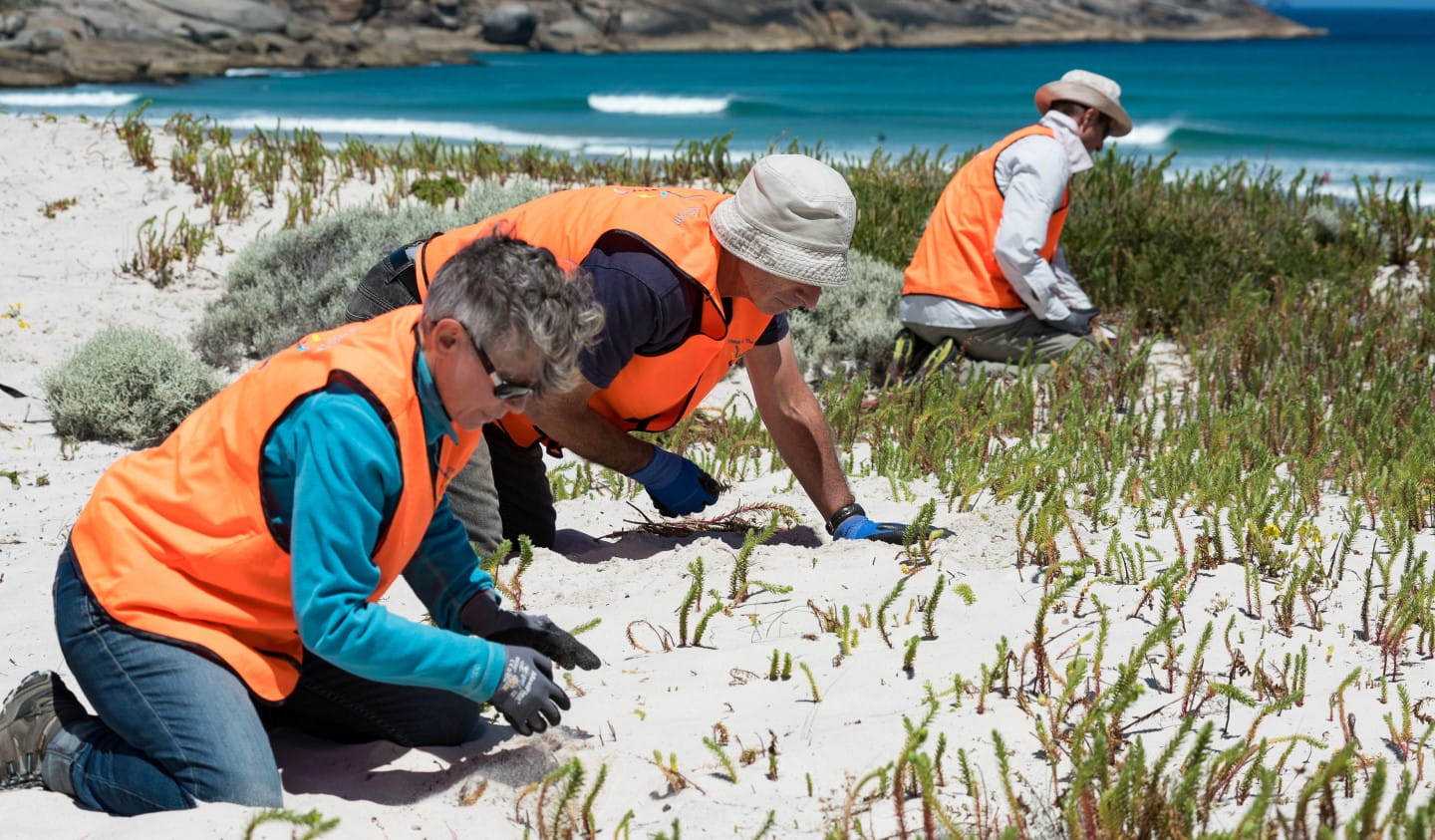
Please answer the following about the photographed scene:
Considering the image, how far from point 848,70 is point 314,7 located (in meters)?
24.1

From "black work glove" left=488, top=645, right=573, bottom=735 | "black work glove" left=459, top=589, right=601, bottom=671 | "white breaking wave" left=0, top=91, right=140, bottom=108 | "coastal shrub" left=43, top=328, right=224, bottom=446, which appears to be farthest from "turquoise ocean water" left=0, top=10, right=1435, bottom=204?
"black work glove" left=488, top=645, right=573, bottom=735

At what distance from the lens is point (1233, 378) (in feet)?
21.0

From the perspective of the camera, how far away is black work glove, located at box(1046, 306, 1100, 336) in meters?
6.62

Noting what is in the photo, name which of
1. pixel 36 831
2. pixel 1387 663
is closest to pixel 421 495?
pixel 36 831

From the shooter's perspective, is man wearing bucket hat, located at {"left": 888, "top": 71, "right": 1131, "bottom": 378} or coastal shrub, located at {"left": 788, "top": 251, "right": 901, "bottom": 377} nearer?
man wearing bucket hat, located at {"left": 888, "top": 71, "right": 1131, "bottom": 378}

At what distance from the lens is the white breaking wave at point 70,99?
37.1m

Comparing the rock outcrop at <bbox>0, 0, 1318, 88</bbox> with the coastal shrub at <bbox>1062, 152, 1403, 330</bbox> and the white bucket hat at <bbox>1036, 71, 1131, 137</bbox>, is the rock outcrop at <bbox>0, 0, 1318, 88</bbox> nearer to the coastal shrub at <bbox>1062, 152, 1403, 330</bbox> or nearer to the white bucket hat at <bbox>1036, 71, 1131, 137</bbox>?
the coastal shrub at <bbox>1062, 152, 1403, 330</bbox>

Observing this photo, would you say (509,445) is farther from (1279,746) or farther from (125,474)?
(1279,746)

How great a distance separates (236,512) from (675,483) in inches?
70.7

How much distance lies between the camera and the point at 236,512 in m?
2.49

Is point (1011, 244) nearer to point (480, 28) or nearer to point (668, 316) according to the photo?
point (668, 316)

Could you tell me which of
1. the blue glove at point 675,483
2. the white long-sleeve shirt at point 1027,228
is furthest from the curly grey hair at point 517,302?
the white long-sleeve shirt at point 1027,228

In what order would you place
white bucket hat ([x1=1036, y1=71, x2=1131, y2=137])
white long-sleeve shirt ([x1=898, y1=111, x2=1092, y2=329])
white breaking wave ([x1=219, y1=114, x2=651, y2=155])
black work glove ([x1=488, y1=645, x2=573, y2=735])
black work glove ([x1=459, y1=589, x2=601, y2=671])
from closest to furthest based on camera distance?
black work glove ([x1=488, y1=645, x2=573, y2=735])
black work glove ([x1=459, y1=589, x2=601, y2=671])
white long-sleeve shirt ([x1=898, y1=111, x2=1092, y2=329])
white bucket hat ([x1=1036, y1=71, x2=1131, y2=137])
white breaking wave ([x1=219, y1=114, x2=651, y2=155])

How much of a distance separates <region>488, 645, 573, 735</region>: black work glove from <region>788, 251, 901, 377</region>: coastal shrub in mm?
4591
